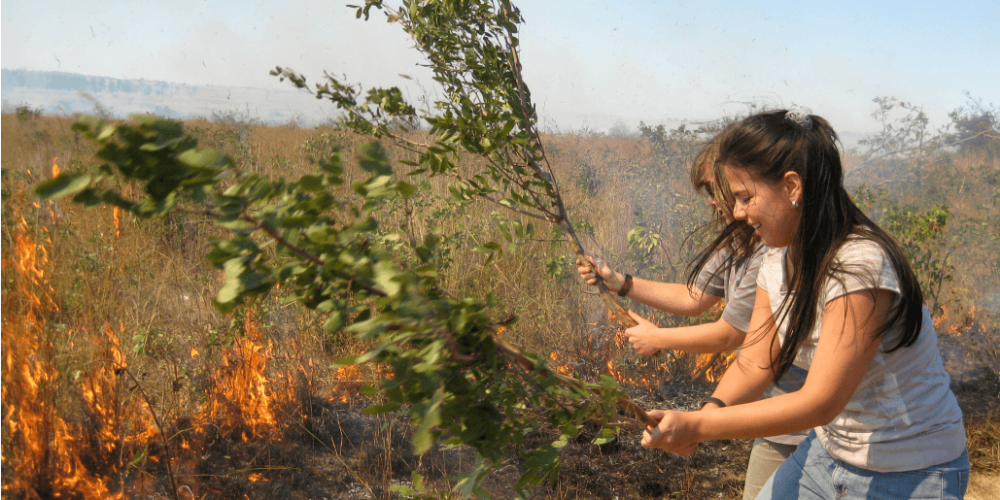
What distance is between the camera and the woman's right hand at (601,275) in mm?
1863

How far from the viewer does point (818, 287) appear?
134cm

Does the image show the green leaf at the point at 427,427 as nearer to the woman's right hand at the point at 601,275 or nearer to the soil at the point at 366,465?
the woman's right hand at the point at 601,275

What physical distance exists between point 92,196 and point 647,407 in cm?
288

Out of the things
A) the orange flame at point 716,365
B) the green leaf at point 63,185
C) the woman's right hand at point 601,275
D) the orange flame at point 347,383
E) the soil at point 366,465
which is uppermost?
the green leaf at point 63,185

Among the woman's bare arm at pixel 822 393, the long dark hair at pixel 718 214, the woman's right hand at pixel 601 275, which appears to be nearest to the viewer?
the woman's bare arm at pixel 822 393

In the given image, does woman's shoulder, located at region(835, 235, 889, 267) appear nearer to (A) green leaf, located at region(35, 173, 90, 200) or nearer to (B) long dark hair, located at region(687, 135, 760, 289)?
(B) long dark hair, located at region(687, 135, 760, 289)

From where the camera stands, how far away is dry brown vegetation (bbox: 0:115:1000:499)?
7.59 feet

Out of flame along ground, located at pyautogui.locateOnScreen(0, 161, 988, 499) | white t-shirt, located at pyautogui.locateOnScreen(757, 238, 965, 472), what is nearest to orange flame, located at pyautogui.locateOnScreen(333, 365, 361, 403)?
flame along ground, located at pyautogui.locateOnScreen(0, 161, 988, 499)

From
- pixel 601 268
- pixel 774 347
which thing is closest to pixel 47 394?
pixel 601 268

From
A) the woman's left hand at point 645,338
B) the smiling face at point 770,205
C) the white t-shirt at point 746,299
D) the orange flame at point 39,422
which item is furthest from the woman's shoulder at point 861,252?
the orange flame at point 39,422

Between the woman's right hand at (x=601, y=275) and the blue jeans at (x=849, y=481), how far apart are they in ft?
2.29

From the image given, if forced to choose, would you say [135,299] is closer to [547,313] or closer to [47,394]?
[47,394]

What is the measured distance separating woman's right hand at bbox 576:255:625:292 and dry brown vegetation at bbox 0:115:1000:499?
0.36m

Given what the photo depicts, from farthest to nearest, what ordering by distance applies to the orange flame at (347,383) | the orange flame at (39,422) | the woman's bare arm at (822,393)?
1. the orange flame at (347,383)
2. the orange flame at (39,422)
3. the woman's bare arm at (822,393)
